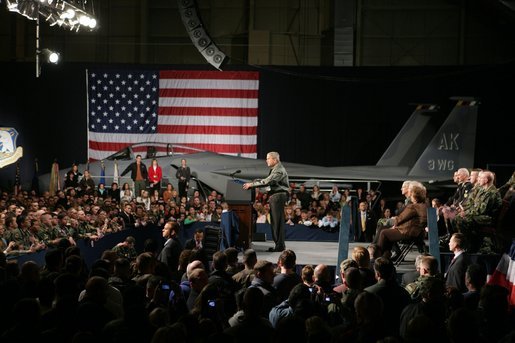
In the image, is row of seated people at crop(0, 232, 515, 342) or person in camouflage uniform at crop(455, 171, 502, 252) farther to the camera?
person in camouflage uniform at crop(455, 171, 502, 252)

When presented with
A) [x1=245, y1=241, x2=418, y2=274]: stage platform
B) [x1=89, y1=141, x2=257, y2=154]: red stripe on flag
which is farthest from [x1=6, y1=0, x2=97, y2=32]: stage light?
[x1=89, y1=141, x2=257, y2=154]: red stripe on flag

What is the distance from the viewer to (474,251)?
9773 mm

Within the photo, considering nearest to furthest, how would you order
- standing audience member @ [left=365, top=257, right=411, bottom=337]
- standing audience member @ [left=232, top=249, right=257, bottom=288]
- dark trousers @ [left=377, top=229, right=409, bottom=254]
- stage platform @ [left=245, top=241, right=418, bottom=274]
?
standing audience member @ [left=365, top=257, right=411, bottom=337] → standing audience member @ [left=232, top=249, right=257, bottom=288] → dark trousers @ [left=377, top=229, right=409, bottom=254] → stage platform @ [left=245, top=241, right=418, bottom=274]

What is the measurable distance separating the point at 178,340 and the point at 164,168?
19831mm

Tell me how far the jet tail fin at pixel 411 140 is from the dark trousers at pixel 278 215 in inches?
532

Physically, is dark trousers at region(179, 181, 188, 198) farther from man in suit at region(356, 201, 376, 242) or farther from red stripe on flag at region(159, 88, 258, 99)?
man in suit at region(356, 201, 376, 242)

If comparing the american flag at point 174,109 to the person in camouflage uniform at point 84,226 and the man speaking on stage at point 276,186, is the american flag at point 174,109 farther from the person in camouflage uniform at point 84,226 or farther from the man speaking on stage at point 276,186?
the man speaking on stage at point 276,186

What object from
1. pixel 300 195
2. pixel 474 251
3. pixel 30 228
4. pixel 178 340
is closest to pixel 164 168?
pixel 300 195

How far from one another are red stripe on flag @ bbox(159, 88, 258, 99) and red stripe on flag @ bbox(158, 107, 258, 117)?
1.32ft

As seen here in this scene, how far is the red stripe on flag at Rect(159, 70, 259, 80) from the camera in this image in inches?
989

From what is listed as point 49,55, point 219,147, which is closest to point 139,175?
point 219,147

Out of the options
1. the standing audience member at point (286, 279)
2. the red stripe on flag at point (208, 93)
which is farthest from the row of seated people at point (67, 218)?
the red stripe on flag at point (208, 93)

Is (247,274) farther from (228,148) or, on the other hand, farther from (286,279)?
(228,148)

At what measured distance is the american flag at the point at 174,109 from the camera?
25.2 meters
